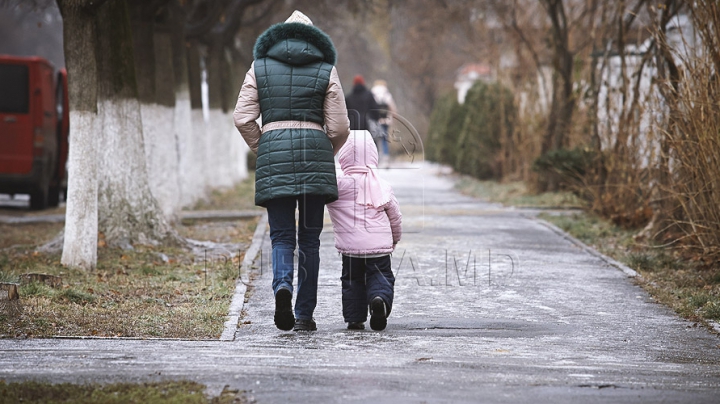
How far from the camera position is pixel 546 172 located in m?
21.3

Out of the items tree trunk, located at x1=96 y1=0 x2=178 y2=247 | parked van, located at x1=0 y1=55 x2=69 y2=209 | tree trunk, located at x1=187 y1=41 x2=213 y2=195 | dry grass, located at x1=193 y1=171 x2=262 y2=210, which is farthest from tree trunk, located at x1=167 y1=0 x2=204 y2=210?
tree trunk, located at x1=96 y1=0 x2=178 y2=247

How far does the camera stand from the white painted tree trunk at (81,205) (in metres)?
10.3

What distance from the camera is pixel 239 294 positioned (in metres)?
8.86

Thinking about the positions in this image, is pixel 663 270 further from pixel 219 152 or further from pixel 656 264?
pixel 219 152

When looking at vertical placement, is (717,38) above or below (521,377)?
above

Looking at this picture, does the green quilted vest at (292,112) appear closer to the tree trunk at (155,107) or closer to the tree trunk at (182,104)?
the tree trunk at (155,107)

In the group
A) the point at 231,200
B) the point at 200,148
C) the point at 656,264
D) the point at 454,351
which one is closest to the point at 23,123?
the point at 200,148

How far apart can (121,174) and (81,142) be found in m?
1.67

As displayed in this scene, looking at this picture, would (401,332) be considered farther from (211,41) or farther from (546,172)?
(211,41)

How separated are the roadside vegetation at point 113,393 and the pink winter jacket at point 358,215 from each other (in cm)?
214

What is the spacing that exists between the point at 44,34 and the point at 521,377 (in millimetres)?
62864

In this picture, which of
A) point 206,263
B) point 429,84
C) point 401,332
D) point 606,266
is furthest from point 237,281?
point 429,84

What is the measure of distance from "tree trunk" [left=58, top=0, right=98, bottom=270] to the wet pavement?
1.63 metres

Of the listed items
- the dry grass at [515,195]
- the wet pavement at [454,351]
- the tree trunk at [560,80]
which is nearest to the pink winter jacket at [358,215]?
the wet pavement at [454,351]
